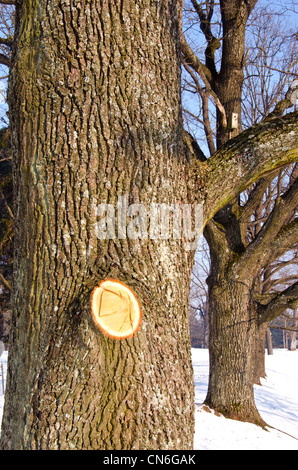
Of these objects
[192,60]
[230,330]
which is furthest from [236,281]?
[192,60]

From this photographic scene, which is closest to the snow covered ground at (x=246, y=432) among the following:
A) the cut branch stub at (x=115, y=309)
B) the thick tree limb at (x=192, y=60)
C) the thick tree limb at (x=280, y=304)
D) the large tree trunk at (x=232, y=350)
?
the large tree trunk at (x=232, y=350)

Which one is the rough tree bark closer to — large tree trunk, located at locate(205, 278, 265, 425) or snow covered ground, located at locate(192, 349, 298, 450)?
snow covered ground, located at locate(192, 349, 298, 450)

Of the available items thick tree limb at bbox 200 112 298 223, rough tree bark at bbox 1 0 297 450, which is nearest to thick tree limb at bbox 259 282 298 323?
thick tree limb at bbox 200 112 298 223

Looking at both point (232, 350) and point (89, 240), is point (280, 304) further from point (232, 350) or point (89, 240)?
point (89, 240)

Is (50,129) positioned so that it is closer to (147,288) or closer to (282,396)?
(147,288)

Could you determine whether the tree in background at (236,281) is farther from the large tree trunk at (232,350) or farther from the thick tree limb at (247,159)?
the thick tree limb at (247,159)

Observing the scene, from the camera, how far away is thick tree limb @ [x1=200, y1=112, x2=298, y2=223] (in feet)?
8.50

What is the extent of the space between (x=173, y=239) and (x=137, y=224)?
24 cm

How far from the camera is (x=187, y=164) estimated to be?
2.40 m

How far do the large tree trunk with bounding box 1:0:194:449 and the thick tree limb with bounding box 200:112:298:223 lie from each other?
1.27 ft


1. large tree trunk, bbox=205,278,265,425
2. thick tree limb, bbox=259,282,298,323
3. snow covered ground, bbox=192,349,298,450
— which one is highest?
thick tree limb, bbox=259,282,298,323

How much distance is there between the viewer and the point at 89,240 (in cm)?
206

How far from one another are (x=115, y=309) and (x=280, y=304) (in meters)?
4.65
